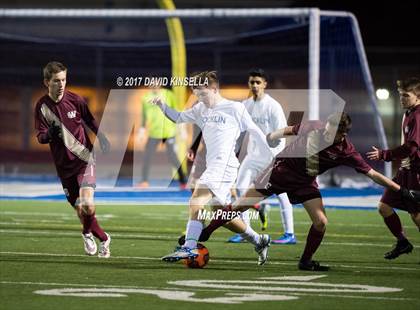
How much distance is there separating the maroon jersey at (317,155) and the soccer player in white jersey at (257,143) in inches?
83.8

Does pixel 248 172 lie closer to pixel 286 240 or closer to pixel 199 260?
pixel 286 240

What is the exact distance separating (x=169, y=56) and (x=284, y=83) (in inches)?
112

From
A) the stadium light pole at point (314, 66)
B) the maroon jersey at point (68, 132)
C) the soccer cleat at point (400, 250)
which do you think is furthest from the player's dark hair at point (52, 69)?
the stadium light pole at point (314, 66)

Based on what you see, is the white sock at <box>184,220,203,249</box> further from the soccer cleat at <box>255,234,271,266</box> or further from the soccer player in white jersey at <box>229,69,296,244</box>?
the soccer player in white jersey at <box>229,69,296,244</box>

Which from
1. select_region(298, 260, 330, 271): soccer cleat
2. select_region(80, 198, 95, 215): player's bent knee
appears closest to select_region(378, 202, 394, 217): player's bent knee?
select_region(298, 260, 330, 271): soccer cleat

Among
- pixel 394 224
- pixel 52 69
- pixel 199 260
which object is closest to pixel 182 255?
pixel 199 260

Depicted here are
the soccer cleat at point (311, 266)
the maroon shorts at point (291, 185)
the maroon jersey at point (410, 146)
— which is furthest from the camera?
the maroon jersey at point (410, 146)

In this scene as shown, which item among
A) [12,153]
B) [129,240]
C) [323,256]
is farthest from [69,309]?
[12,153]

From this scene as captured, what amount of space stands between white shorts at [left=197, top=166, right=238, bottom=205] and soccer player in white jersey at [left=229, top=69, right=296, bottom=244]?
6.10ft

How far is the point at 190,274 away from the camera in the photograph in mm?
8953

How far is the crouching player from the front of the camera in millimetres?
9289

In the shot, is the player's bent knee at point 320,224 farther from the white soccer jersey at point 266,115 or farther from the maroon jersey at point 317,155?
the white soccer jersey at point 266,115

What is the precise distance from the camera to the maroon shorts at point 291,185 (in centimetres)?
941

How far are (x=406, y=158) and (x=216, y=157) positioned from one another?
182cm
